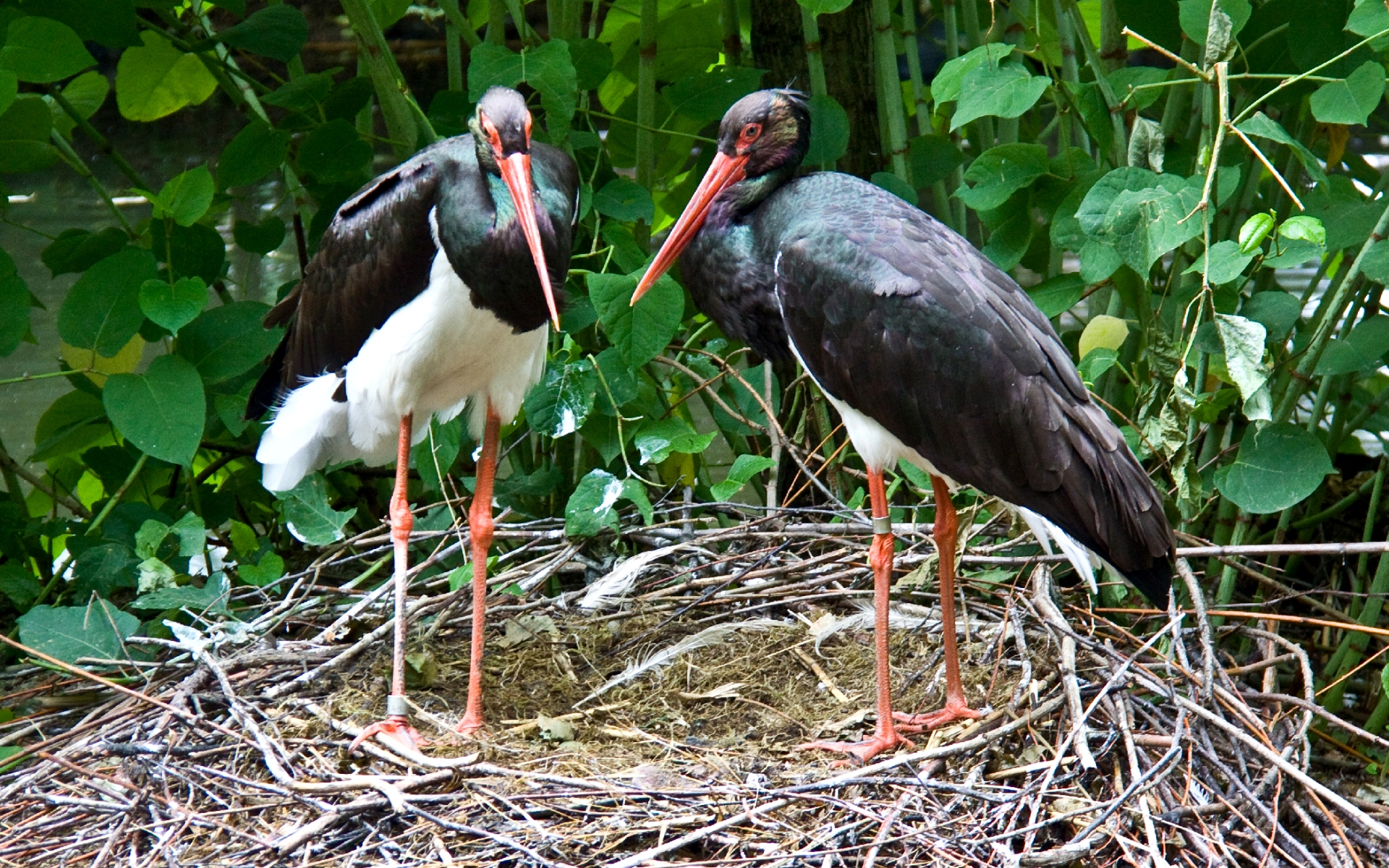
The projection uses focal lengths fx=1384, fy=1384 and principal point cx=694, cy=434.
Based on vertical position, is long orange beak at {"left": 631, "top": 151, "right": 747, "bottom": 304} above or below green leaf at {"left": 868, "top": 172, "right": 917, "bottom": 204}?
above

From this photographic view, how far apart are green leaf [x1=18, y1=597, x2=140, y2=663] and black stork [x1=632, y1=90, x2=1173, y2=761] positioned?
1.58 m

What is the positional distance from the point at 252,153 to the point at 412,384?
3.31ft

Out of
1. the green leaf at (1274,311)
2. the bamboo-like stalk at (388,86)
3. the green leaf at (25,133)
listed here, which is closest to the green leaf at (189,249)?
the green leaf at (25,133)

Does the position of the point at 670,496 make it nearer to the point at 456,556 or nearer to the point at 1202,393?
the point at 456,556

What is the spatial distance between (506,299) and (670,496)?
1466mm

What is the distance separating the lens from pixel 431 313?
3.21m

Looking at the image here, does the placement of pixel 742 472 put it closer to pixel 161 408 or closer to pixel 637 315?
pixel 637 315

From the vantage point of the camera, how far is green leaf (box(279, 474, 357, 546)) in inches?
146

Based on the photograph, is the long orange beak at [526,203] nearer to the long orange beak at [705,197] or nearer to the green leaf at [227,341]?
the long orange beak at [705,197]

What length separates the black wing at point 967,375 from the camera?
116 inches

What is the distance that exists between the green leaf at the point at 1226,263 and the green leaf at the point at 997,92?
53 centimetres

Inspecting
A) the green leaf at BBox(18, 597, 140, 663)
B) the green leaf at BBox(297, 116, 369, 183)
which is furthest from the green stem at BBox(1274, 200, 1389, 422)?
the green leaf at BBox(18, 597, 140, 663)

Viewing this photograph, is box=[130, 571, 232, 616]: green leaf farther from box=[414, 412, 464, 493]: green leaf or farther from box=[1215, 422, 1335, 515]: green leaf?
box=[1215, 422, 1335, 515]: green leaf

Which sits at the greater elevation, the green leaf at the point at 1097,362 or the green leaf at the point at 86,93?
the green leaf at the point at 86,93
